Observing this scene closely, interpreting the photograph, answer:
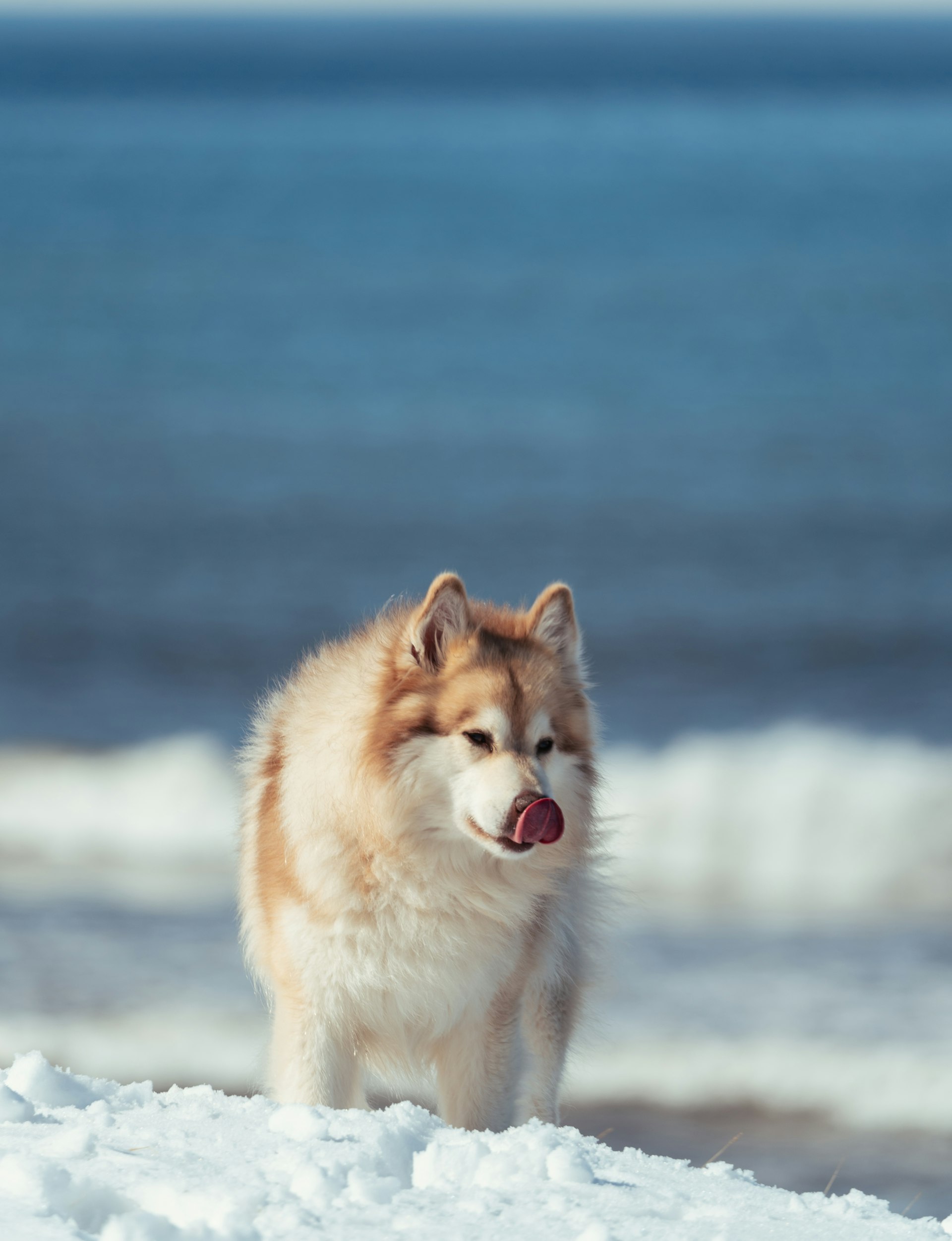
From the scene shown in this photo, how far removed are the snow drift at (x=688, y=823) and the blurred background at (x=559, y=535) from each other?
0.13 feet

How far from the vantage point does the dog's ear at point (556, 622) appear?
383cm

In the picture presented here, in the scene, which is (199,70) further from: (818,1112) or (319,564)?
(818,1112)

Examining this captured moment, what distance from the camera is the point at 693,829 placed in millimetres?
9562

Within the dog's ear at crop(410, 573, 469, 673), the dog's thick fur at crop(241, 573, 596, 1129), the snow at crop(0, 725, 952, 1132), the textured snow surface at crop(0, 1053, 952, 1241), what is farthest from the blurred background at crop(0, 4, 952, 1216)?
the textured snow surface at crop(0, 1053, 952, 1241)

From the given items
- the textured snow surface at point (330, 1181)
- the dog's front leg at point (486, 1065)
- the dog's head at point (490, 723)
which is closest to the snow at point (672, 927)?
the dog's front leg at point (486, 1065)

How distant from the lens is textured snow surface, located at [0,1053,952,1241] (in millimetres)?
2369

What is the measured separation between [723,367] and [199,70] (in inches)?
3137

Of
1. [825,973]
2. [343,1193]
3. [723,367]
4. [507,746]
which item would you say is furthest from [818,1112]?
[723,367]

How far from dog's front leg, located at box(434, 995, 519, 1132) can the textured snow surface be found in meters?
0.66

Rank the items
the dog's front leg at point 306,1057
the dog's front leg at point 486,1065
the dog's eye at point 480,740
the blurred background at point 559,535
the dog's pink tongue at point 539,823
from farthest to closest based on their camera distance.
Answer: the blurred background at point 559,535 → the dog's front leg at point 486,1065 → the dog's front leg at point 306,1057 → the dog's eye at point 480,740 → the dog's pink tongue at point 539,823

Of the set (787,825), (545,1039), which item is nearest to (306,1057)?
(545,1039)

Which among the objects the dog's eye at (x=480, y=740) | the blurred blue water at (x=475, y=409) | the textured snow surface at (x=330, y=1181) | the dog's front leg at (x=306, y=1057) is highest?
the blurred blue water at (x=475, y=409)

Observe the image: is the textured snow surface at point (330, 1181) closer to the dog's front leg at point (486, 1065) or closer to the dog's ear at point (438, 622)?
the dog's front leg at point (486, 1065)

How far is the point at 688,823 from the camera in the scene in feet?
31.7
